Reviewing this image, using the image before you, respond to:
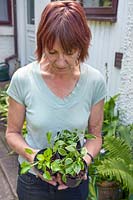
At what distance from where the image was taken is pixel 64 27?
3.32 ft

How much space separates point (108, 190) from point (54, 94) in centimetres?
128

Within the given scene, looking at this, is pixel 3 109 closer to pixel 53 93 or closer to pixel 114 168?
pixel 114 168

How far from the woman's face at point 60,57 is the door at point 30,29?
15.1 ft

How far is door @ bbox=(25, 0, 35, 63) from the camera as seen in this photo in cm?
564

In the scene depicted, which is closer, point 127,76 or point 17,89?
point 17,89

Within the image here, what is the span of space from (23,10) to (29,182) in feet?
17.0

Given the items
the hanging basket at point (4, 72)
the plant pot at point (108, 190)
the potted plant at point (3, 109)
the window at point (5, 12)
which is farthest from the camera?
the window at point (5, 12)

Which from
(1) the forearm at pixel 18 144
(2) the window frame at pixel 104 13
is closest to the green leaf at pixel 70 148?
(1) the forearm at pixel 18 144

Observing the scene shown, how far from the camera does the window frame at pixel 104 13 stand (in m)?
2.63

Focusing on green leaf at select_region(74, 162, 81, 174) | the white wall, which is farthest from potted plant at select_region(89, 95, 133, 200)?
green leaf at select_region(74, 162, 81, 174)

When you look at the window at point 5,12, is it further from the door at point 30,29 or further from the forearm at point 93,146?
the forearm at point 93,146

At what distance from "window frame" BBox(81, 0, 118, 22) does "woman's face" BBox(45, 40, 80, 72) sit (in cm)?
167

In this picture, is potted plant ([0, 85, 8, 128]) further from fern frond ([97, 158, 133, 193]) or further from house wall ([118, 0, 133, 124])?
fern frond ([97, 158, 133, 193])

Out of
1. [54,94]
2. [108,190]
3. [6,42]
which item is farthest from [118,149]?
[6,42]
